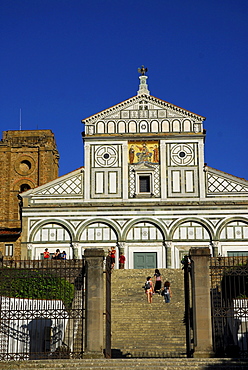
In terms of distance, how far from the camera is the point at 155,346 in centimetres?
2555

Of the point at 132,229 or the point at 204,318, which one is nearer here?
the point at 204,318

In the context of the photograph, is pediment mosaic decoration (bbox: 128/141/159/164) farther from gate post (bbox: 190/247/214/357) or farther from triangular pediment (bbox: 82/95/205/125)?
gate post (bbox: 190/247/214/357)

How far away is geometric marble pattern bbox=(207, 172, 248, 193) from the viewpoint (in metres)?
44.0

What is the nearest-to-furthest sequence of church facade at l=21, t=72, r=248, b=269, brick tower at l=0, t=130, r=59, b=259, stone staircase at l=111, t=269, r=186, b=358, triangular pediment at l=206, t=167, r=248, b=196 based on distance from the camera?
stone staircase at l=111, t=269, r=186, b=358 < church facade at l=21, t=72, r=248, b=269 < triangular pediment at l=206, t=167, r=248, b=196 < brick tower at l=0, t=130, r=59, b=259

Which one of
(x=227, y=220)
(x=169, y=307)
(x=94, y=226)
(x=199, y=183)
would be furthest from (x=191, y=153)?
(x=169, y=307)

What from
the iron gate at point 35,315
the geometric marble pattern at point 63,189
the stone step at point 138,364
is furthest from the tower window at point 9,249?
the stone step at point 138,364

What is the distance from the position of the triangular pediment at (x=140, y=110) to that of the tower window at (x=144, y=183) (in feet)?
13.6

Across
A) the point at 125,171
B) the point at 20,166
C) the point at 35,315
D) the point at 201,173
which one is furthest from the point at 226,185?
the point at 20,166

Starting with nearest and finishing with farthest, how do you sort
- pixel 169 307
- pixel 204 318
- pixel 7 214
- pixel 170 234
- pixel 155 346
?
1. pixel 204 318
2. pixel 155 346
3. pixel 169 307
4. pixel 170 234
5. pixel 7 214

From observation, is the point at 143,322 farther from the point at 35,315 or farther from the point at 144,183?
the point at 144,183

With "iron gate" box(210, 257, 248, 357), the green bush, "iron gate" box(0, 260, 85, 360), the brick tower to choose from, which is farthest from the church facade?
the brick tower

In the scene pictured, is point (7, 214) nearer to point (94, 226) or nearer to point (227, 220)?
point (94, 226)

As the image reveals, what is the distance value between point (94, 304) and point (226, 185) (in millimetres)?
23867

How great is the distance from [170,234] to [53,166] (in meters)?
26.7
